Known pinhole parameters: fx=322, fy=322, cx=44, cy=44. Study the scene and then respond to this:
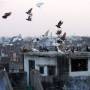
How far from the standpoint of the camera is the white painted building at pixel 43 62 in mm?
13875

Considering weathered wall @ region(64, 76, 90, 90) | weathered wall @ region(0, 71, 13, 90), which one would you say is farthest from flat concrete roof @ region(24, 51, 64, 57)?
weathered wall @ region(0, 71, 13, 90)

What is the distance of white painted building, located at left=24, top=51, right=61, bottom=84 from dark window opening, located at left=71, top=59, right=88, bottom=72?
0.82 meters

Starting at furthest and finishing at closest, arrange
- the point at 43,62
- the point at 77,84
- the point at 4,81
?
the point at 43,62
the point at 77,84
the point at 4,81

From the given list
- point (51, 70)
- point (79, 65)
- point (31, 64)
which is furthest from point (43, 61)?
point (79, 65)

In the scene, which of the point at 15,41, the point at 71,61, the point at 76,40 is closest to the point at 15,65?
the point at 71,61

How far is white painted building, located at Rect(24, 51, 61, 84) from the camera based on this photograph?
546 inches

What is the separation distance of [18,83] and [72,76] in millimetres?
2338

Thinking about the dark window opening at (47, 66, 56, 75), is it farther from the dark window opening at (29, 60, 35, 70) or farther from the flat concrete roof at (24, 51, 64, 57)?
the dark window opening at (29, 60, 35, 70)

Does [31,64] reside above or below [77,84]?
above

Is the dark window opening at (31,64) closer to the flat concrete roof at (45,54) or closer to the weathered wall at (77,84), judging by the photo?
the flat concrete roof at (45,54)

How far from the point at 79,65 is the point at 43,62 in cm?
161

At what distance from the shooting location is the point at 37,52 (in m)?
14.2

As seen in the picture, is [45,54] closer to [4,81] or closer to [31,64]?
[31,64]

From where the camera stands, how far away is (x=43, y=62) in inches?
558
